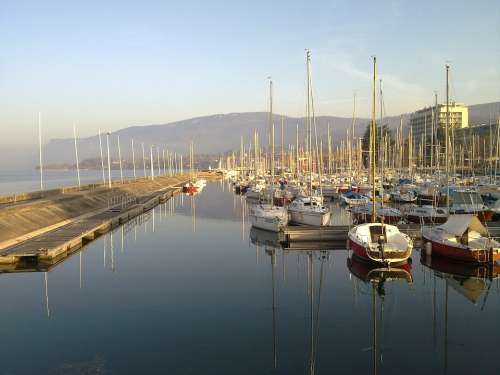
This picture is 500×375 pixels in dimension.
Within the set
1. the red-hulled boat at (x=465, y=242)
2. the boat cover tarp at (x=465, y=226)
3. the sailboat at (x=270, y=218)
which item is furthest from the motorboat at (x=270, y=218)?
the boat cover tarp at (x=465, y=226)

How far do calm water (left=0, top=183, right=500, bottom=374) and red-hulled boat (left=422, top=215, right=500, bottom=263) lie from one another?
6.18 feet

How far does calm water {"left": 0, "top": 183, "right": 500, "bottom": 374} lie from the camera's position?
583 inches

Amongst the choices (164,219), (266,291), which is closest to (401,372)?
(266,291)

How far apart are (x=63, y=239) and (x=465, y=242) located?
90.3ft

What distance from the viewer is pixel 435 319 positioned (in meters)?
18.8

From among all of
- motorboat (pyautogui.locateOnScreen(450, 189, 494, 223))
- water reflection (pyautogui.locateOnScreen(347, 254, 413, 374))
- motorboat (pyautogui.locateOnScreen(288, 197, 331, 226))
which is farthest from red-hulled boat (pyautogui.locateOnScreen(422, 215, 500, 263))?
motorboat (pyautogui.locateOnScreen(288, 197, 331, 226))

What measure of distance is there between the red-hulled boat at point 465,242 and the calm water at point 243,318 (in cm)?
188

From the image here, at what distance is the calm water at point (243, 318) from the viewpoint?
14805 mm

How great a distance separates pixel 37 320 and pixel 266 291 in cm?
1096

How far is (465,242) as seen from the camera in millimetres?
27359

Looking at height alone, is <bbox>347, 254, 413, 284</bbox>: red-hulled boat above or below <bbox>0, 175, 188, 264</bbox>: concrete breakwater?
below

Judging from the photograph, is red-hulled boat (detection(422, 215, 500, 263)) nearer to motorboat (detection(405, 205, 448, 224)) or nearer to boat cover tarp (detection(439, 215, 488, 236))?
boat cover tarp (detection(439, 215, 488, 236))

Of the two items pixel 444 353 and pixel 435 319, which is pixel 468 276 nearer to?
pixel 435 319

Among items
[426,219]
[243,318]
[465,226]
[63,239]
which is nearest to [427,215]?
[426,219]
